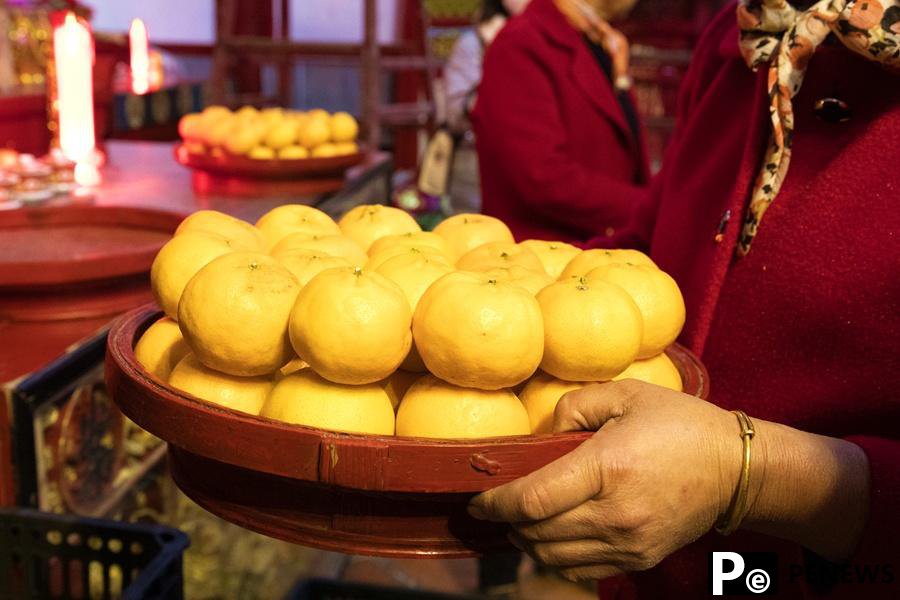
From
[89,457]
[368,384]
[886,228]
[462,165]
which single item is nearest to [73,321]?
[89,457]

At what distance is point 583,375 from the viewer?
946 mm

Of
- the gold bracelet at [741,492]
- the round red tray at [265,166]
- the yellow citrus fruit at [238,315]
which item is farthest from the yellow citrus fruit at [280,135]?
the gold bracelet at [741,492]

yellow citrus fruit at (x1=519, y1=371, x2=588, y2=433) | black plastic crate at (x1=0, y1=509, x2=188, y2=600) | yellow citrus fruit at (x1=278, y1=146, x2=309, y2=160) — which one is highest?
yellow citrus fruit at (x1=278, y1=146, x2=309, y2=160)

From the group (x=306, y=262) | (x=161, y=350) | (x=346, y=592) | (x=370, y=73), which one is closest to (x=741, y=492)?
(x=306, y=262)

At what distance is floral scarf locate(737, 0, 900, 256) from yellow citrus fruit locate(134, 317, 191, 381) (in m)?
0.73

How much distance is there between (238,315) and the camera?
0.89m

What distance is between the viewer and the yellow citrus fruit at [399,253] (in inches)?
41.5

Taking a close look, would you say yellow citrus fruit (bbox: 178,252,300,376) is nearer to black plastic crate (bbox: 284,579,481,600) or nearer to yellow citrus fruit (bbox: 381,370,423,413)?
yellow citrus fruit (bbox: 381,370,423,413)

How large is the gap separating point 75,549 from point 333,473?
753 mm

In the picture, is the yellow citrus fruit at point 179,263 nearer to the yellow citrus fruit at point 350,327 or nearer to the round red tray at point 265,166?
the yellow citrus fruit at point 350,327

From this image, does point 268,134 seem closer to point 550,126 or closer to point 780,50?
point 550,126

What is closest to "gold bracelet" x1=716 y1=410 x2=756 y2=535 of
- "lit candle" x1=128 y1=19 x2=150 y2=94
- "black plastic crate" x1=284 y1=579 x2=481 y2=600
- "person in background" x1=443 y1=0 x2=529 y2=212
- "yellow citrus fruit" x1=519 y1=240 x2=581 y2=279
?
"yellow citrus fruit" x1=519 y1=240 x2=581 y2=279

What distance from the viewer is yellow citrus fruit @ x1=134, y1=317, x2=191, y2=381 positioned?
1.01 meters

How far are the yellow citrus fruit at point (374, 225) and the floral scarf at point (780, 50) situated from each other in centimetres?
46
